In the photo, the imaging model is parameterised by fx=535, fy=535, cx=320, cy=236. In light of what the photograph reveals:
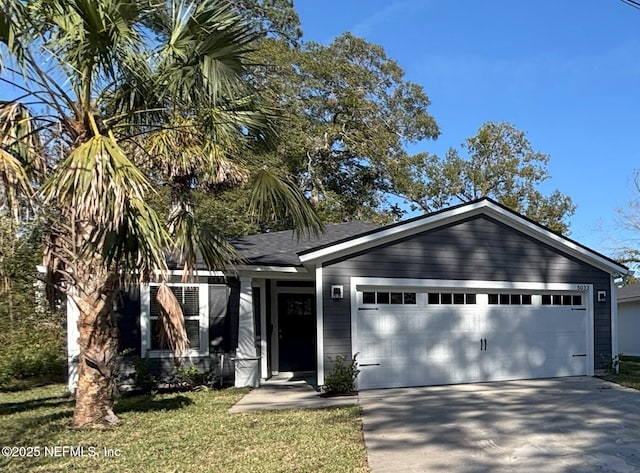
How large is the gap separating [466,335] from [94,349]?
752 centimetres

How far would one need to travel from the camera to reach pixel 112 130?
23.4ft

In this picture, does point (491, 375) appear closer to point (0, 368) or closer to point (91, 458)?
point (91, 458)

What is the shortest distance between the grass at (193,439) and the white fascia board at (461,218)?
10.3 feet

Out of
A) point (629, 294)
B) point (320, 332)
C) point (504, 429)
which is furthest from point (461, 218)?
point (629, 294)

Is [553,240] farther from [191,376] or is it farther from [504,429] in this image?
[191,376]

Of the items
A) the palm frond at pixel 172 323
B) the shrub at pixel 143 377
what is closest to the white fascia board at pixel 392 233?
the palm frond at pixel 172 323

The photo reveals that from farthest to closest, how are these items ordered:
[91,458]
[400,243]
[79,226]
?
1. [400,243]
2. [79,226]
3. [91,458]

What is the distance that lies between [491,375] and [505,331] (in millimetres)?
1009

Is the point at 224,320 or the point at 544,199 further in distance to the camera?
the point at 544,199

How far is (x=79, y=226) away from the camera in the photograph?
720 centimetres

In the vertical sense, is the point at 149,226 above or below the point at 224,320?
above

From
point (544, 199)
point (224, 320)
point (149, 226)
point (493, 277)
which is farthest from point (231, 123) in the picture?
point (544, 199)

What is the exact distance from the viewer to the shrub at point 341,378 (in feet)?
32.4

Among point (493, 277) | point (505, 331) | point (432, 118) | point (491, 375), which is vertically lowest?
point (491, 375)
